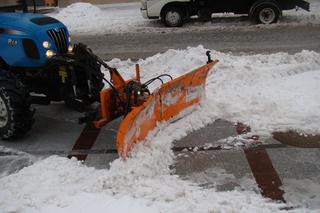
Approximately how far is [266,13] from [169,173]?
9.97 meters

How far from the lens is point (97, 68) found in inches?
231

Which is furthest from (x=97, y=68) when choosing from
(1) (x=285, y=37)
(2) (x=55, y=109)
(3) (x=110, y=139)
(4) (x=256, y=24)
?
(4) (x=256, y=24)

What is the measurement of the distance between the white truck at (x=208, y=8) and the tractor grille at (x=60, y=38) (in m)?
8.14

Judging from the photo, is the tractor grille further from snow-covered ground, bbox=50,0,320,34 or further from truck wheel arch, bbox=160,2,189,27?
truck wheel arch, bbox=160,2,189,27

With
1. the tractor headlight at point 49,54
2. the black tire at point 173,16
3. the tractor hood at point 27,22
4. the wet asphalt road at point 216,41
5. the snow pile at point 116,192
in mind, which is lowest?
the snow pile at point 116,192

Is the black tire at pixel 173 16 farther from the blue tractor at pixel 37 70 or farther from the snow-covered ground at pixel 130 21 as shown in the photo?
the blue tractor at pixel 37 70

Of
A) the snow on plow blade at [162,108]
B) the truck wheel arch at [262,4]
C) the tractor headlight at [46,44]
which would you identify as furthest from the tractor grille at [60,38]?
the truck wheel arch at [262,4]

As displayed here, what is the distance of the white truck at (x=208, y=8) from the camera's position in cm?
1377

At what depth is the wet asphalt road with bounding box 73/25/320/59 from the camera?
36.1 ft

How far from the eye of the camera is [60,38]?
6.31m

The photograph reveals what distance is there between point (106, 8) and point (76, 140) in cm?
1533

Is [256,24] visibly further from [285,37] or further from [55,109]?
[55,109]

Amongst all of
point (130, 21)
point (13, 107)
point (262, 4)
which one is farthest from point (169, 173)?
point (130, 21)

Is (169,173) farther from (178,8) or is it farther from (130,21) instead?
(130,21)
